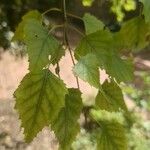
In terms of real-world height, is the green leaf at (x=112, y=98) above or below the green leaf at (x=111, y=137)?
above

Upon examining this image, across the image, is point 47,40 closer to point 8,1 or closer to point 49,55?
A: point 49,55

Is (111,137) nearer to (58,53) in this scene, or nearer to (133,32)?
(58,53)

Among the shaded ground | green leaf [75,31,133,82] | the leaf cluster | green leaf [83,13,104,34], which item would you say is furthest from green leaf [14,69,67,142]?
the shaded ground

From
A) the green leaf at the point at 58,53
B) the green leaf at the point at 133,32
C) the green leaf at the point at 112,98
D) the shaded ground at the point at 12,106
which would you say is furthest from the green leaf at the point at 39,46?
the shaded ground at the point at 12,106

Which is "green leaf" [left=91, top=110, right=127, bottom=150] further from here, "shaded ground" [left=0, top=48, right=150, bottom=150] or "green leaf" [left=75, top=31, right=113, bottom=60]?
"shaded ground" [left=0, top=48, right=150, bottom=150]

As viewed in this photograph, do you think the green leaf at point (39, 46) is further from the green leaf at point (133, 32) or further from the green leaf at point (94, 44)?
the green leaf at point (133, 32)
